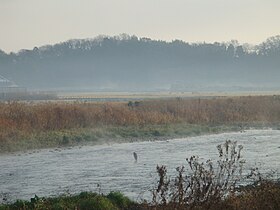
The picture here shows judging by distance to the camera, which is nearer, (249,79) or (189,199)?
(189,199)

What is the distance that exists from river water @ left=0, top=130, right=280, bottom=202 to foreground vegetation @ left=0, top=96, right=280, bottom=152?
231 centimetres

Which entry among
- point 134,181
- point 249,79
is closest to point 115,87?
point 249,79

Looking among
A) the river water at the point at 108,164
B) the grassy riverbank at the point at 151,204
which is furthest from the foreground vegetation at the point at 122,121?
the grassy riverbank at the point at 151,204

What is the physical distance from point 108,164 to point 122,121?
15668mm

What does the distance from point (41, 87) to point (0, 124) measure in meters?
157

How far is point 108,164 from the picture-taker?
25.1 metres

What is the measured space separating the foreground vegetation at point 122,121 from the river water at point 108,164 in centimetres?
231

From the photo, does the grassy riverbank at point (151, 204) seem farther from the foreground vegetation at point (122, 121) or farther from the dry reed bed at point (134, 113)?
the dry reed bed at point (134, 113)

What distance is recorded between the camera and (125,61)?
198750 millimetres

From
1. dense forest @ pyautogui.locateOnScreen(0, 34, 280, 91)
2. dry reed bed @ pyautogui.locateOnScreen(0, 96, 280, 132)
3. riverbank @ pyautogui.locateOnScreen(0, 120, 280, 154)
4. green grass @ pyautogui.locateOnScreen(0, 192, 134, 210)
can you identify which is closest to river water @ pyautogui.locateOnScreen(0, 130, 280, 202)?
green grass @ pyautogui.locateOnScreen(0, 192, 134, 210)

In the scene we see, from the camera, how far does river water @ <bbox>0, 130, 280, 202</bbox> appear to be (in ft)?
61.3

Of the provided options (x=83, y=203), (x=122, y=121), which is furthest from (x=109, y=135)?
(x=83, y=203)

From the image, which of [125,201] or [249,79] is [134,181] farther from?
[249,79]

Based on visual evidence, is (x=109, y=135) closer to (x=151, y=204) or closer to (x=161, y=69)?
(x=151, y=204)
